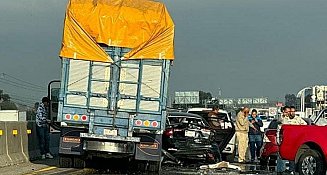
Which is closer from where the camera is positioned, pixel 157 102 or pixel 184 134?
pixel 157 102

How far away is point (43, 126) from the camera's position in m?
20.9

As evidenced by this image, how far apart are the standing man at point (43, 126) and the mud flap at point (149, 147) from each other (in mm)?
5528

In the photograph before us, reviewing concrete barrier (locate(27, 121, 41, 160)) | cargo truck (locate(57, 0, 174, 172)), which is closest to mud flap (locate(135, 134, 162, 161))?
cargo truck (locate(57, 0, 174, 172))

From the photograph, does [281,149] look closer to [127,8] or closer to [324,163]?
[324,163]

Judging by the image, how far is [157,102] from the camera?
15.4m

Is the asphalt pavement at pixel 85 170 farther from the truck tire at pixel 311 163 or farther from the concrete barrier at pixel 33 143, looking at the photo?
the truck tire at pixel 311 163

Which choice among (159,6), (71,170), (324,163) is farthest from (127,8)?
(324,163)

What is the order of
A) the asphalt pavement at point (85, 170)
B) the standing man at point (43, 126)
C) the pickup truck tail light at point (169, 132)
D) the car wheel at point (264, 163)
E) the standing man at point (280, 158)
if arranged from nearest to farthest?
the asphalt pavement at point (85, 170) → the standing man at point (280, 158) → the pickup truck tail light at point (169, 132) → the car wheel at point (264, 163) → the standing man at point (43, 126)

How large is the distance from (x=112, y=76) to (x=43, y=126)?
6123mm

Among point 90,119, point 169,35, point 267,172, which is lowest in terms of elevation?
point 267,172

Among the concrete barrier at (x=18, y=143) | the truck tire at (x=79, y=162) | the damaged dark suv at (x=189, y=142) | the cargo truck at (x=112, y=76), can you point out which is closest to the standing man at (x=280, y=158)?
the damaged dark suv at (x=189, y=142)

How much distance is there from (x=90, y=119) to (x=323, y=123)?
577 centimetres

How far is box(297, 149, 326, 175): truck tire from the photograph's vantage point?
15500 millimetres

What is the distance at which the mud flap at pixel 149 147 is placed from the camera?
15.9 m
